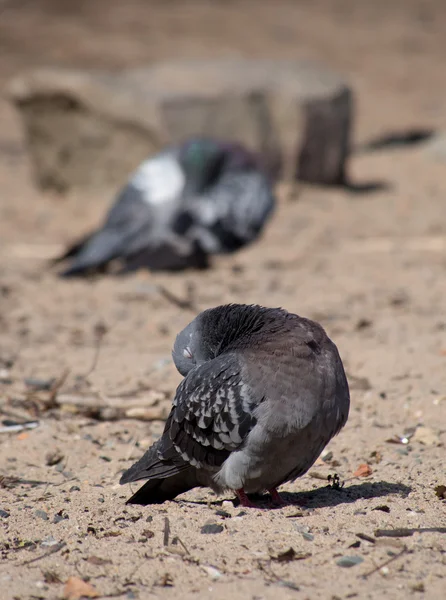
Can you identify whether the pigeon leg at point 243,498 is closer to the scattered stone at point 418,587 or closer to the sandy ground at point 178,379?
the sandy ground at point 178,379

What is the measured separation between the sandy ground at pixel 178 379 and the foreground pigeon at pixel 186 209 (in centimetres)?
25

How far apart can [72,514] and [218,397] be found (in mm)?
661

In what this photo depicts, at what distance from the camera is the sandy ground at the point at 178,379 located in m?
2.72

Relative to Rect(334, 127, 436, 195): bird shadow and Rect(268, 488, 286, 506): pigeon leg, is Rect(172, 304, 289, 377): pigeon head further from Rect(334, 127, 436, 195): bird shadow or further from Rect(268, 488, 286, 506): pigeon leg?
Rect(334, 127, 436, 195): bird shadow

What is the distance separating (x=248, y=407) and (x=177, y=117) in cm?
562

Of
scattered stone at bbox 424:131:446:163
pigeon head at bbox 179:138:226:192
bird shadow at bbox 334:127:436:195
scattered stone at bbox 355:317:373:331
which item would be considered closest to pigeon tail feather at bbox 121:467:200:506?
scattered stone at bbox 355:317:373:331

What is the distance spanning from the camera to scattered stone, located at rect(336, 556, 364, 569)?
2.69 m

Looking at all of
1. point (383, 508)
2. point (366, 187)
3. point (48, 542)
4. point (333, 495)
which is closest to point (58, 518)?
point (48, 542)

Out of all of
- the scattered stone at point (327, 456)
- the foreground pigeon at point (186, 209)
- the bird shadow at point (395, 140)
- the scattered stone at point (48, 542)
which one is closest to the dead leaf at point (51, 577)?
the scattered stone at point (48, 542)

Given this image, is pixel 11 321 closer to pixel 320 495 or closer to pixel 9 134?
pixel 320 495

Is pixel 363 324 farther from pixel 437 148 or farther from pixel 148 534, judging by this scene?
pixel 437 148

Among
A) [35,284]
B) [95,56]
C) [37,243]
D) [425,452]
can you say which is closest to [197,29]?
[95,56]

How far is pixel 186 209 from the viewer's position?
764cm

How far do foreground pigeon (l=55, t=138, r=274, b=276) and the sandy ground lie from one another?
→ 0.25 meters
